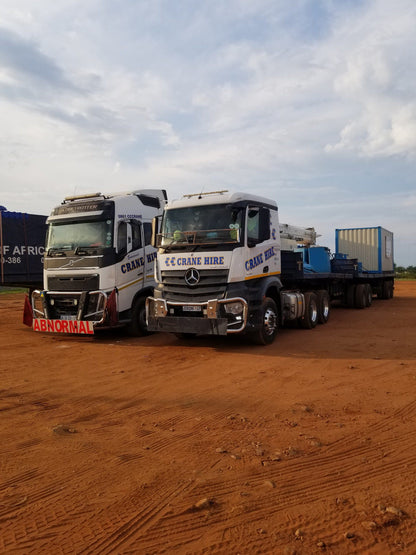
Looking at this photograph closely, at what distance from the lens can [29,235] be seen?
A: 12156mm

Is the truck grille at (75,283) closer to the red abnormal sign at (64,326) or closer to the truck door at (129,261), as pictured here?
the truck door at (129,261)

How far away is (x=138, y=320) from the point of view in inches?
416

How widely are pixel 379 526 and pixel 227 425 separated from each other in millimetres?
1999

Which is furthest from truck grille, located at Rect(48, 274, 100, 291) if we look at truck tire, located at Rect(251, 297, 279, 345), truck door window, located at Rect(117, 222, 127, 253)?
truck tire, located at Rect(251, 297, 279, 345)

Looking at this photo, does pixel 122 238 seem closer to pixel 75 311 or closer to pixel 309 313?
pixel 75 311

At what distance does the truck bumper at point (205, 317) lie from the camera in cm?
830

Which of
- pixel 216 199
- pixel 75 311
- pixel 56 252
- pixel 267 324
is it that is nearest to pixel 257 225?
pixel 216 199

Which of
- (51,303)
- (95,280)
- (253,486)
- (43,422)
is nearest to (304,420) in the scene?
(253,486)

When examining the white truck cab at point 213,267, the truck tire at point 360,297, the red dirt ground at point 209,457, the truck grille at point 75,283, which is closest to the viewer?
the red dirt ground at point 209,457

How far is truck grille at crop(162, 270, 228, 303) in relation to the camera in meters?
8.48

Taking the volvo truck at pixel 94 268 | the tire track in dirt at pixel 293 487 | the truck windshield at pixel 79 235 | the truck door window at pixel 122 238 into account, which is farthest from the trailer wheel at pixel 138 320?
the tire track in dirt at pixel 293 487

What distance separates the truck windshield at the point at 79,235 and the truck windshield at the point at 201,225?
4.63 ft

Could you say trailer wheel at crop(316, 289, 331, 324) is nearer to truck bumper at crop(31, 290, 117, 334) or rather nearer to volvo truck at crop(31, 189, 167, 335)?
volvo truck at crop(31, 189, 167, 335)

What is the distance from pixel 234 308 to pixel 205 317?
58 centimetres
